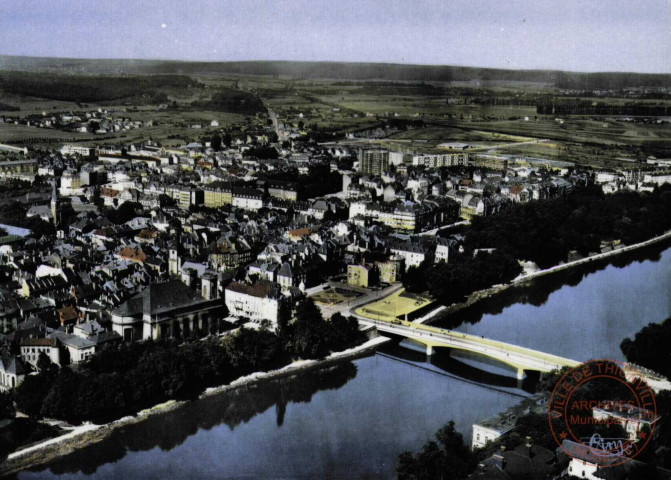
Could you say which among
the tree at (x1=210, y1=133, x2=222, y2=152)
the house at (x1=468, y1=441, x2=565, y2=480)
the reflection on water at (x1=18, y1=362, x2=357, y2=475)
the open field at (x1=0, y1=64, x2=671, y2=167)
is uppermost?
the open field at (x1=0, y1=64, x2=671, y2=167)

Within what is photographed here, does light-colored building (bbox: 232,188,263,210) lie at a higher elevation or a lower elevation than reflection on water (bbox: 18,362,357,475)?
higher

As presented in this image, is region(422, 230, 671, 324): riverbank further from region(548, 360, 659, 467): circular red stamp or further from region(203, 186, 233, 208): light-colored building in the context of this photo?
region(203, 186, 233, 208): light-colored building

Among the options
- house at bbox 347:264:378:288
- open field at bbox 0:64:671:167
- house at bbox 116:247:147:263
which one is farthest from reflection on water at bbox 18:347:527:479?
open field at bbox 0:64:671:167

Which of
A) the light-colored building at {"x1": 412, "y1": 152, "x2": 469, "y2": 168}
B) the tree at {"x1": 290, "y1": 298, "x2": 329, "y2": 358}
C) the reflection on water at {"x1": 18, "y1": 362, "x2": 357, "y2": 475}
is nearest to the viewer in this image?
the reflection on water at {"x1": 18, "y1": 362, "x2": 357, "y2": 475}

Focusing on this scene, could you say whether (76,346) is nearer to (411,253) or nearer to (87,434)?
(87,434)

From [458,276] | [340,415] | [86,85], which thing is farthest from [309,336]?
[86,85]

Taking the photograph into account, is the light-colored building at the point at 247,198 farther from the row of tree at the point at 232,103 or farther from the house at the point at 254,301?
the row of tree at the point at 232,103

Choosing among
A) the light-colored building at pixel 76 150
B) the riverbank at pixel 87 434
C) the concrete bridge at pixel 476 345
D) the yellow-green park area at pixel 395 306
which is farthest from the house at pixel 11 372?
the light-colored building at pixel 76 150
